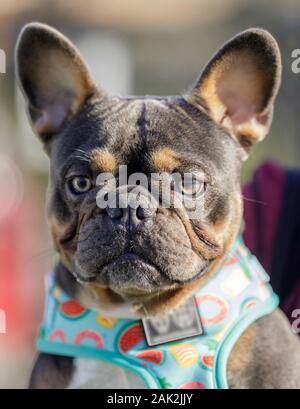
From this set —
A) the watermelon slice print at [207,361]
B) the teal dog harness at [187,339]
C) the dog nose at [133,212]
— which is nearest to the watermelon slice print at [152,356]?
the teal dog harness at [187,339]

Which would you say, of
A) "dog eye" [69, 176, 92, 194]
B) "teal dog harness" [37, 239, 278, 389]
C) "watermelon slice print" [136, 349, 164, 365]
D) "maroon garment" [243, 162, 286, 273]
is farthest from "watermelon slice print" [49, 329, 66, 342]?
"maroon garment" [243, 162, 286, 273]

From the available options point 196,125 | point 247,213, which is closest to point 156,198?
point 196,125

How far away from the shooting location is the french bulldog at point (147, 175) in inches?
85.1

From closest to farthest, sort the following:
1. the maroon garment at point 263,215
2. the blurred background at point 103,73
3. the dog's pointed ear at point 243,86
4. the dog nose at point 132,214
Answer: the dog nose at point 132,214, the dog's pointed ear at point 243,86, the maroon garment at point 263,215, the blurred background at point 103,73

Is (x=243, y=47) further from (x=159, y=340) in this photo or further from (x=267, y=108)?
(x=159, y=340)

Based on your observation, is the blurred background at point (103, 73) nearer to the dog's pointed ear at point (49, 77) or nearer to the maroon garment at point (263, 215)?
the maroon garment at point (263, 215)

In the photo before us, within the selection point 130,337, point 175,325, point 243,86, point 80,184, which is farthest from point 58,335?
point 243,86

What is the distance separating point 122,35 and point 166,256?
798cm

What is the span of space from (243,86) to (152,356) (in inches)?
39.8

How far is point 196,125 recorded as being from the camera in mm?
2408

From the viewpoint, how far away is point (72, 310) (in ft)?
7.95

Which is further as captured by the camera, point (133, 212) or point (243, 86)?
point (243, 86)

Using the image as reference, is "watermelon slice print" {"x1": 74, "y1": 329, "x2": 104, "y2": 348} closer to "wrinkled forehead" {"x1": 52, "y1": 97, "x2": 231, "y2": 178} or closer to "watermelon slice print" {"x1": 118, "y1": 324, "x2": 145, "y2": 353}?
"watermelon slice print" {"x1": 118, "y1": 324, "x2": 145, "y2": 353}

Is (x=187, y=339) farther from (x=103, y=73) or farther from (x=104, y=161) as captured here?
(x=103, y=73)
